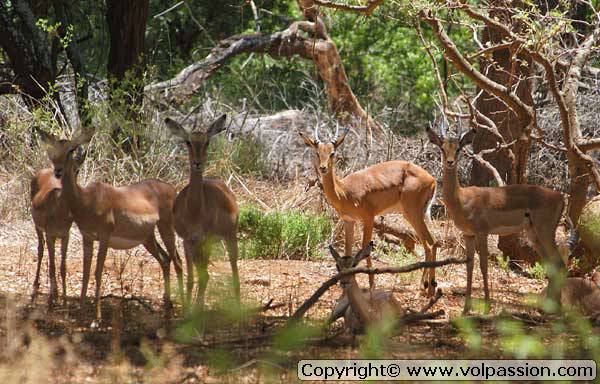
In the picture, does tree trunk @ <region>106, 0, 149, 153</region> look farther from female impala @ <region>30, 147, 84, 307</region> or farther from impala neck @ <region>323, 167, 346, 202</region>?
female impala @ <region>30, 147, 84, 307</region>

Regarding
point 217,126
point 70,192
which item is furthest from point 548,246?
point 70,192

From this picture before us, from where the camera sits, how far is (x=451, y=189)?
757 cm

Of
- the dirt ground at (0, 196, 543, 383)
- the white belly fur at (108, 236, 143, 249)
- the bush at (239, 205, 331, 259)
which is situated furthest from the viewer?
the bush at (239, 205, 331, 259)

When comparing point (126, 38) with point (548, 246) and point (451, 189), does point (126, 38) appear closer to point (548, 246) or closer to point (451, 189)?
point (451, 189)

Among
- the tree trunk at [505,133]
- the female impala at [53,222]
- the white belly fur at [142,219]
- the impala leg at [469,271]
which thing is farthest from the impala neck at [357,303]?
the tree trunk at [505,133]

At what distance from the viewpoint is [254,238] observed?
394 inches

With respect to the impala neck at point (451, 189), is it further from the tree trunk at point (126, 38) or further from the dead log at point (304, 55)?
the dead log at point (304, 55)

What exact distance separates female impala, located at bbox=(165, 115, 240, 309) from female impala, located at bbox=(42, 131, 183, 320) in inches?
12.9

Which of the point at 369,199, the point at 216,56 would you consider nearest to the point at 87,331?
the point at 369,199

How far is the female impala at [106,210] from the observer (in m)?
6.46

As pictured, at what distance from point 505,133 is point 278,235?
9.34 ft

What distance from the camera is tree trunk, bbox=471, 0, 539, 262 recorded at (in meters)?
9.00

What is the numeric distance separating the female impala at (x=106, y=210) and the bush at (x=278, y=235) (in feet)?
9.10

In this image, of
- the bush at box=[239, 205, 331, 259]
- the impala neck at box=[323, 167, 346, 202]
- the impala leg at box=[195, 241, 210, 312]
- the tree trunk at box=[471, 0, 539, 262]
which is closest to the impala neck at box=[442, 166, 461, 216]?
the tree trunk at box=[471, 0, 539, 262]
